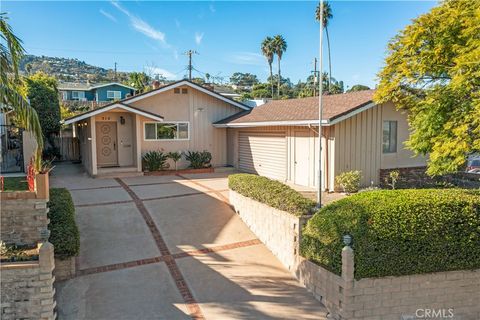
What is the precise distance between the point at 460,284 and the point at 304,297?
296 cm

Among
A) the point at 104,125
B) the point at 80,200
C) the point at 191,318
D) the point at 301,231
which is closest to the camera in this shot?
the point at 191,318

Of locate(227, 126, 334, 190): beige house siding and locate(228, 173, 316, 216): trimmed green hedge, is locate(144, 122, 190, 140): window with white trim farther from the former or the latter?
locate(228, 173, 316, 216): trimmed green hedge

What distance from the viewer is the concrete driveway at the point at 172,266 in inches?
244

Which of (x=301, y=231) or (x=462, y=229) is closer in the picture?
(x=462, y=229)

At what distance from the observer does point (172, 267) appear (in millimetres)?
7578

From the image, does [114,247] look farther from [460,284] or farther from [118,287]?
[460,284]

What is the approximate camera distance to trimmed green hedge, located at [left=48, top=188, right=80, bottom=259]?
698cm

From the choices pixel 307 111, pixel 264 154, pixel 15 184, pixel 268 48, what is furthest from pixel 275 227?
pixel 268 48

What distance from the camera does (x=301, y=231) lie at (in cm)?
745

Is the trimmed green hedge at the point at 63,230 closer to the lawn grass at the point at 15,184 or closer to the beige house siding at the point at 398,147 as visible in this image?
the lawn grass at the point at 15,184

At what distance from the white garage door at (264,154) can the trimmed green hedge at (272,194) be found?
13.6 feet

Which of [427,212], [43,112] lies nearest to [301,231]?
[427,212]

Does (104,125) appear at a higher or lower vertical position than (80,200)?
higher

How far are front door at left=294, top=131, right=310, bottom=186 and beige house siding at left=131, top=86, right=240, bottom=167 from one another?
607 centimetres
